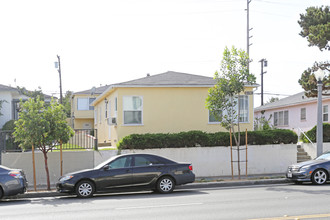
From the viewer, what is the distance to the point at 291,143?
59.9 feet

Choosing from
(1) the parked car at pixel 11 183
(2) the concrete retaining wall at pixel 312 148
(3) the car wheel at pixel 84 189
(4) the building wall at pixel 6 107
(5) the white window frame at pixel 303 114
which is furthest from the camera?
(5) the white window frame at pixel 303 114

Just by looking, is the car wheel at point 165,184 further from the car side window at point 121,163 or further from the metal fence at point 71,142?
the metal fence at point 71,142

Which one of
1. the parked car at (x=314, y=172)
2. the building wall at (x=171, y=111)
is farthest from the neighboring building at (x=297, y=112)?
the parked car at (x=314, y=172)

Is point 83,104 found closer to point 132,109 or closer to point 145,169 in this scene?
point 132,109

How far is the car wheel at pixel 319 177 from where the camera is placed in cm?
1392

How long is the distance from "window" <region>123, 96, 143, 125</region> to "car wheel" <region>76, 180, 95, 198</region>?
26.1 ft

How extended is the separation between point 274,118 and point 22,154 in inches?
949

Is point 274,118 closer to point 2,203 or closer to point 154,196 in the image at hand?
point 154,196

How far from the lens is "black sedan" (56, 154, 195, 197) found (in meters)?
12.2

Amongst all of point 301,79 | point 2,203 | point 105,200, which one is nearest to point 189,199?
point 105,200

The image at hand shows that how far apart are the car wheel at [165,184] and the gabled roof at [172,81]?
26.7ft

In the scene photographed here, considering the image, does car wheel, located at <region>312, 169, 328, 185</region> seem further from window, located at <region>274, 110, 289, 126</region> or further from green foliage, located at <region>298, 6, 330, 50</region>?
window, located at <region>274, 110, 289, 126</region>

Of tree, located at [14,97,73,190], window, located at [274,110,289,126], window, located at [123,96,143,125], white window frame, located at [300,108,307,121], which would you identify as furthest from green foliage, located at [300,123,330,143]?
window, located at [274,110,289,126]

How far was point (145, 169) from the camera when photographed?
12656mm
